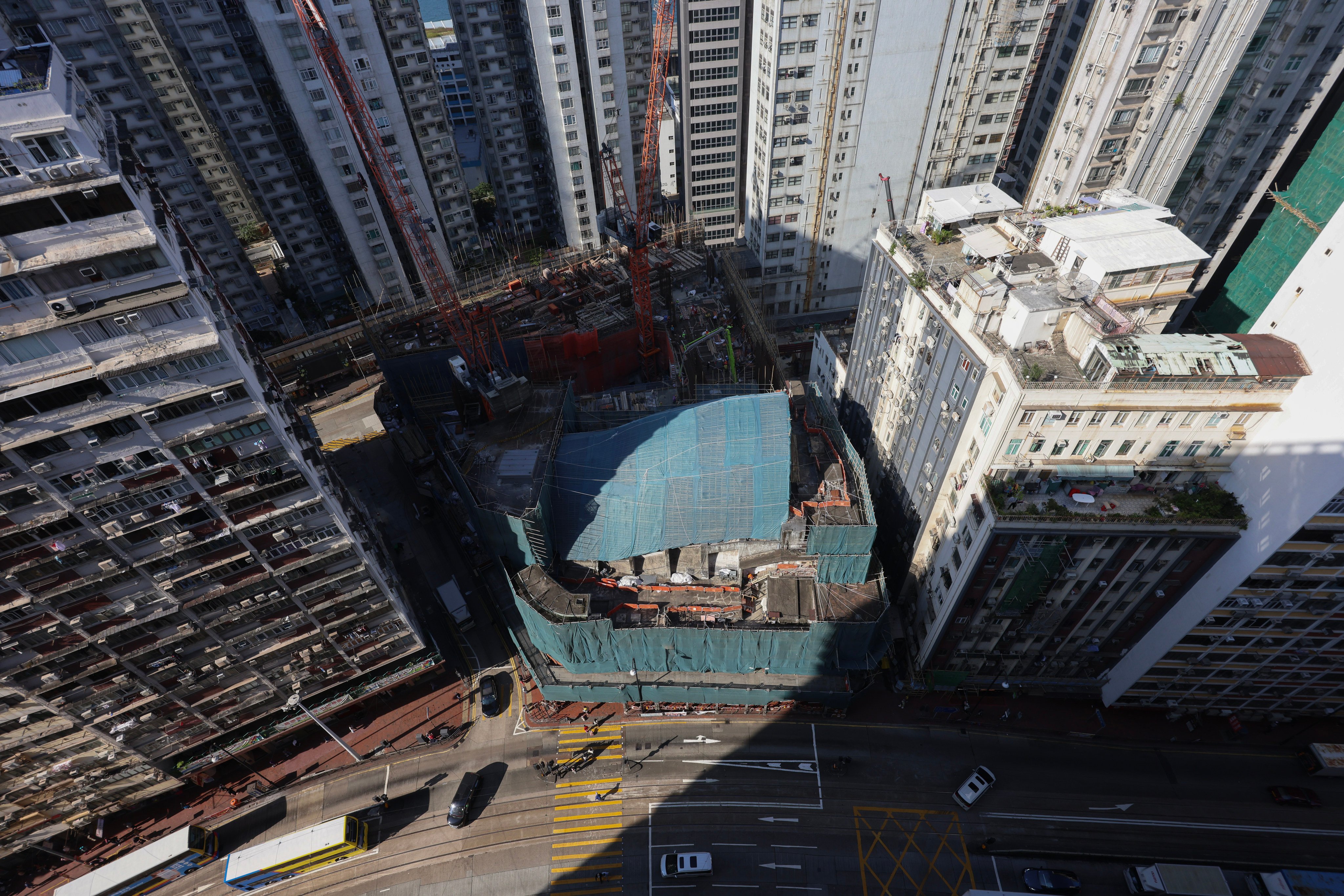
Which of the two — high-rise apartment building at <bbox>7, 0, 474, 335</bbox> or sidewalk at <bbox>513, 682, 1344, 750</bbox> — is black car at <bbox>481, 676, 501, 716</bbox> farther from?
high-rise apartment building at <bbox>7, 0, 474, 335</bbox>

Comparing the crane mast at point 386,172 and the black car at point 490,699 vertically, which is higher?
the crane mast at point 386,172

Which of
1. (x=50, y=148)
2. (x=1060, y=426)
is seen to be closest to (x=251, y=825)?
(x=50, y=148)

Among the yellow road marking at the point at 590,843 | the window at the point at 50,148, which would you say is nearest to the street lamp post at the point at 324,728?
the yellow road marking at the point at 590,843

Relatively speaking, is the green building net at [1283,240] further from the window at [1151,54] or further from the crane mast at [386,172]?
the crane mast at [386,172]

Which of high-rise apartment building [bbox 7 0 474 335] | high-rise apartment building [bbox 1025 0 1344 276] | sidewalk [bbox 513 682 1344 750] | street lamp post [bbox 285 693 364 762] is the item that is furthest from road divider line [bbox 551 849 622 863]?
high-rise apartment building [bbox 7 0 474 335]

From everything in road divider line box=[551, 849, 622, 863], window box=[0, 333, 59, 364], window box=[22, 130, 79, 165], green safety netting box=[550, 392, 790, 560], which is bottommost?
road divider line box=[551, 849, 622, 863]

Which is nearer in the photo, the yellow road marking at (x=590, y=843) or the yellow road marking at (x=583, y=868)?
the yellow road marking at (x=583, y=868)

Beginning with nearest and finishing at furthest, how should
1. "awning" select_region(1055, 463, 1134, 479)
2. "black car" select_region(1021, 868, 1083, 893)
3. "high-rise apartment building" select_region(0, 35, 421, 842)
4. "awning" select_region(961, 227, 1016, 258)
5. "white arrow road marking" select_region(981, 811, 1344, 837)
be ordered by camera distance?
"high-rise apartment building" select_region(0, 35, 421, 842) < "awning" select_region(1055, 463, 1134, 479) < "black car" select_region(1021, 868, 1083, 893) < "awning" select_region(961, 227, 1016, 258) < "white arrow road marking" select_region(981, 811, 1344, 837)

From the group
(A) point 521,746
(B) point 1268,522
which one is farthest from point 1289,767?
(A) point 521,746
